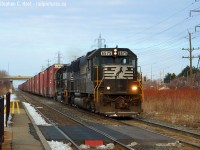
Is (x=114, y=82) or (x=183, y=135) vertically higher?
(x=114, y=82)

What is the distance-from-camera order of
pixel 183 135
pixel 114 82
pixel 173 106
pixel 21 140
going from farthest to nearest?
pixel 173 106 < pixel 114 82 < pixel 183 135 < pixel 21 140

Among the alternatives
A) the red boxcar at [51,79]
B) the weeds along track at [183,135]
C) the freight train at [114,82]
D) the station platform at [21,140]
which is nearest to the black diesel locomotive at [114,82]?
the freight train at [114,82]

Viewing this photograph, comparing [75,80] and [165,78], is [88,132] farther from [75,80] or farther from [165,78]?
[165,78]

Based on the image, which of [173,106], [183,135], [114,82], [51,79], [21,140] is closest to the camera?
[21,140]

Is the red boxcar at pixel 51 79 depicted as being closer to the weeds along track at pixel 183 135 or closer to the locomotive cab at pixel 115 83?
the locomotive cab at pixel 115 83

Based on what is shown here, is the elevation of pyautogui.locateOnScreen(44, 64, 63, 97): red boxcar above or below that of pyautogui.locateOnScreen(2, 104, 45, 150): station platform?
above

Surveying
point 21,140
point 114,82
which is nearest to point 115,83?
point 114,82

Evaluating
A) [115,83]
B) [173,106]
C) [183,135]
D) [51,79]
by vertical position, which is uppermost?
[51,79]

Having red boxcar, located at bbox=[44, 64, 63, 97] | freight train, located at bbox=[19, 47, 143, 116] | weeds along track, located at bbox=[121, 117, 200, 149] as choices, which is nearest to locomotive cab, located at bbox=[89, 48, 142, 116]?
freight train, located at bbox=[19, 47, 143, 116]

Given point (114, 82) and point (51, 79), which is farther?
point (51, 79)

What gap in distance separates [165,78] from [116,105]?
9967 cm

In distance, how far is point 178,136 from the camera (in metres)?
12.4

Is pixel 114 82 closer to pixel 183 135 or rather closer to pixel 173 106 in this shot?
pixel 173 106

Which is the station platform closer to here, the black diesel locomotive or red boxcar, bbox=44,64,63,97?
the black diesel locomotive
